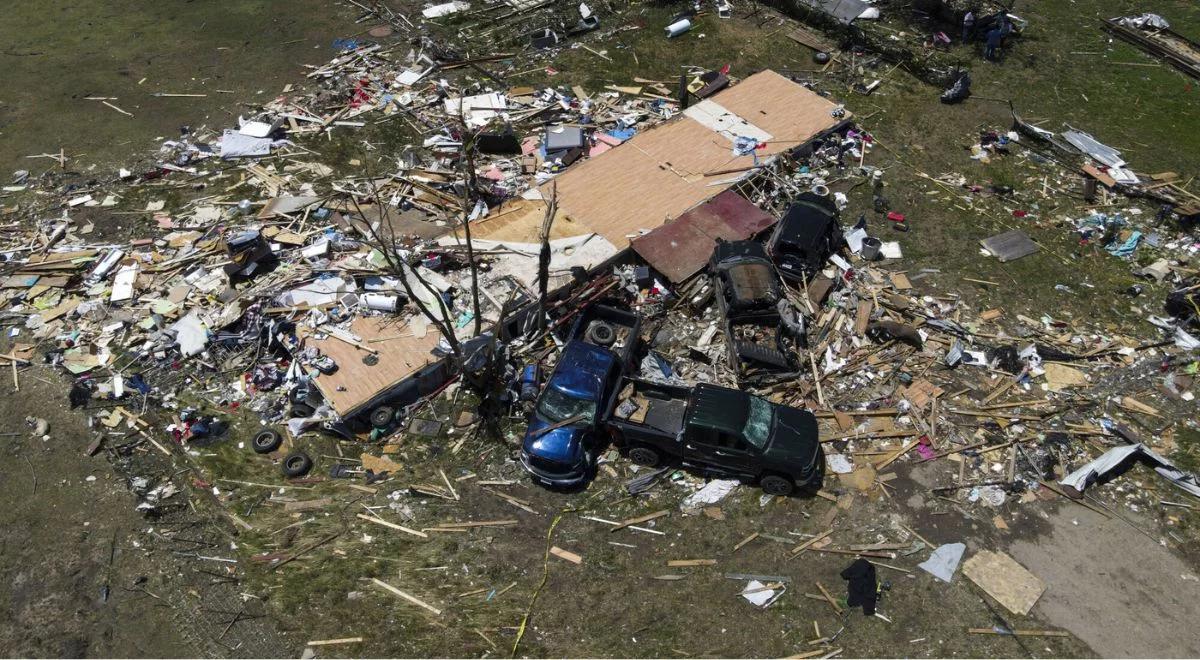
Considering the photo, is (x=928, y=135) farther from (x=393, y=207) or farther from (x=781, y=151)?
(x=393, y=207)

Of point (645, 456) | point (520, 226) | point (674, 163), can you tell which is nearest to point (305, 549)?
point (645, 456)

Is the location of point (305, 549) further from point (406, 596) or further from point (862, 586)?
point (862, 586)

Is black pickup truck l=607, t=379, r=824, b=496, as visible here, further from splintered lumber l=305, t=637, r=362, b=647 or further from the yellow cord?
splintered lumber l=305, t=637, r=362, b=647

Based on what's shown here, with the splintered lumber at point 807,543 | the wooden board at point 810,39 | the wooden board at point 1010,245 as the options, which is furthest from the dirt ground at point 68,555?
the wooden board at point 810,39

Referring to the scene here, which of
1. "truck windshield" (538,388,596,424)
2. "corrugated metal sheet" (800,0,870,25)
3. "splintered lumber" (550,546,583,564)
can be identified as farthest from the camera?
"corrugated metal sheet" (800,0,870,25)

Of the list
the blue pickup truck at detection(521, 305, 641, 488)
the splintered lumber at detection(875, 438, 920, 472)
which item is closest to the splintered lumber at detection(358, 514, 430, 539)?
the blue pickup truck at detection(521, 305, 641, 488)

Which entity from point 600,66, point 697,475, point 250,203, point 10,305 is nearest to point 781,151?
point 600,66
